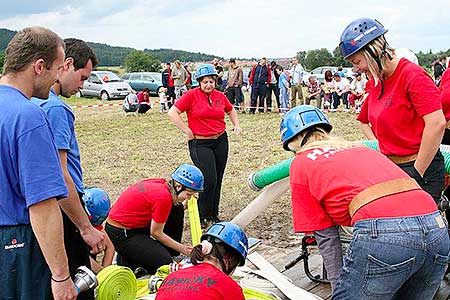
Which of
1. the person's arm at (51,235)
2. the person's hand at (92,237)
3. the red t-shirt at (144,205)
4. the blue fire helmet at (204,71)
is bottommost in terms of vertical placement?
the red t-shirt at (144,205)

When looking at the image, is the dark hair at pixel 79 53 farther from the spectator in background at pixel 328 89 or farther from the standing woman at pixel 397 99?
the spectator in background at pixel 328 89

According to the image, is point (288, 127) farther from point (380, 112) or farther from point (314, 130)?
point (380, 112)

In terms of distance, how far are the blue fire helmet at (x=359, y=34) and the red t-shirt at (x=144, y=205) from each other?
2.20 metres

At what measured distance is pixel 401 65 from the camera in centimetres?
375

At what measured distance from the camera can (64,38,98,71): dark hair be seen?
3.41 m

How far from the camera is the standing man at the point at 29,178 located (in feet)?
8.38

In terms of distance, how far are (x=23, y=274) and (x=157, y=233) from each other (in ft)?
7.90

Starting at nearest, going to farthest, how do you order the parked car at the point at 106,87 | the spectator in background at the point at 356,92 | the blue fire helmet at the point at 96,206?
the blue fire helmet at the point at 96,206 < the spectator in background at the point at 356,92 < the parked car at the point at 106,87

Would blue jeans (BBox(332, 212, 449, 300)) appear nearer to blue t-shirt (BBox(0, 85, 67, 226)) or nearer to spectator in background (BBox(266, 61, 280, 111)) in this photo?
blue t-shirt (BBox(0, 85, 67, 226))

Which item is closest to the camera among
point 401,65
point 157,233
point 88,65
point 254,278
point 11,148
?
point 11,148

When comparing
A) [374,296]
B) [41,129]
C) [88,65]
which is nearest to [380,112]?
[374,296]

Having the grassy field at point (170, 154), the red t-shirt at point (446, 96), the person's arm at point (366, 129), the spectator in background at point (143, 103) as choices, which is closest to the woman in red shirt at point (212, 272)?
the person's arm at point (366, 129)

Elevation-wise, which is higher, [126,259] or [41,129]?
[41,129]

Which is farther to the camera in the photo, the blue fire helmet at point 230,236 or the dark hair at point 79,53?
the dark hair at point 79,53
